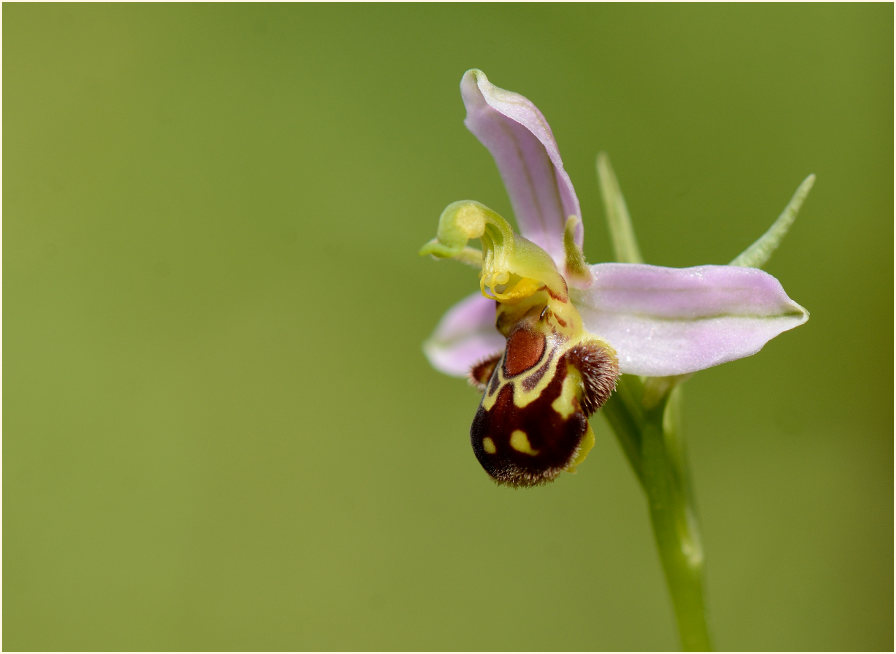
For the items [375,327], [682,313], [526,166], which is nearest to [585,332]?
[682,313]

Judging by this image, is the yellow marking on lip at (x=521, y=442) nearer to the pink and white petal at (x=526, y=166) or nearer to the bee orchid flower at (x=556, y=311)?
the bee orchid flower at (x=556, y=311)

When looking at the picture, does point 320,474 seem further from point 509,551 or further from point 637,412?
point 637,412

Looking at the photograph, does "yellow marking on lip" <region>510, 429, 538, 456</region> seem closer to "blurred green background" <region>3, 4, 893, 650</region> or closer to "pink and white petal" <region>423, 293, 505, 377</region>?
"pink and white petal" <region>423, 293, 505, 377</region>

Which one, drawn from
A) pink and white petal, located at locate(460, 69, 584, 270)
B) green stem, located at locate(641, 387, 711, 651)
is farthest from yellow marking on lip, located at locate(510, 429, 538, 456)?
pink and white petal, located at locate(460, 69, 584, 270)

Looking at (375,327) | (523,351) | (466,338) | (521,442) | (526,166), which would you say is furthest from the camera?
(375,327)

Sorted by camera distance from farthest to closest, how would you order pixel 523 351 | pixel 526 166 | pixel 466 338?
pixel 466 338, pixel 526 166, pixel 523 351

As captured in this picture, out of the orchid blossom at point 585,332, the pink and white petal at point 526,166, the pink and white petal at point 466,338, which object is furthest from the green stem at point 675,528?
the pink and white petal at point 466,338

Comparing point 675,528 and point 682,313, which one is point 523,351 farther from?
point 675,528
